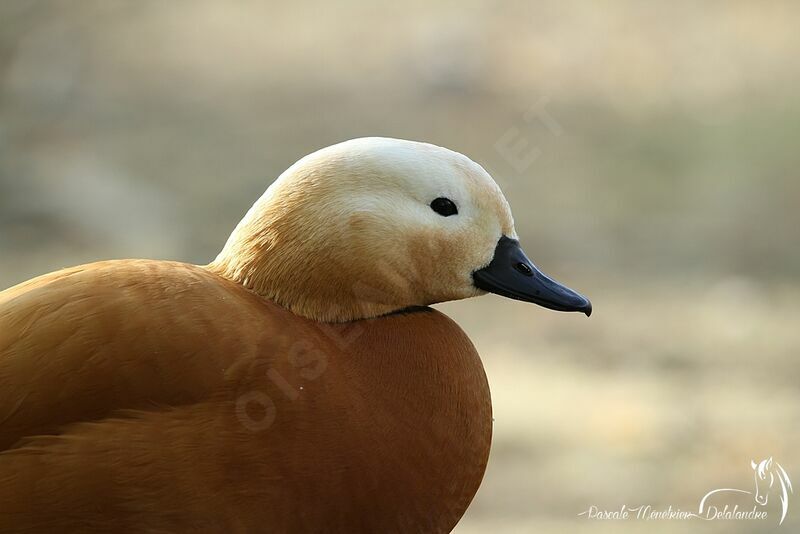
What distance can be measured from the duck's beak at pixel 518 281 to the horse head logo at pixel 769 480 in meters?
2.30

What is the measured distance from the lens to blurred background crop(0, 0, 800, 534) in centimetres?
467

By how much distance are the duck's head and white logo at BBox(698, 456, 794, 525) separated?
8.11 feet

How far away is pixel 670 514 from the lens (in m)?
4.12

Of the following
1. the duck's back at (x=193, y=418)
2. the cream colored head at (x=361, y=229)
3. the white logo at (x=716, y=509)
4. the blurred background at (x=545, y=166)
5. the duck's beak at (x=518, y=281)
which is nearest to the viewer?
the duck's back at (x=193, y=418)

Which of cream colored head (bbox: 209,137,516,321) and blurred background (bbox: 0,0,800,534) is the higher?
cream colored head (bbox: 209,137,516,321)

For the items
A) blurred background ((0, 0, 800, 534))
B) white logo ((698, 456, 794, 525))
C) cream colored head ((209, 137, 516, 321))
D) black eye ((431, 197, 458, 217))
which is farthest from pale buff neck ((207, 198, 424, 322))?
white logo ((698, 456, 794, 525))

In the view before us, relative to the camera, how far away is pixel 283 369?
73.1 inches

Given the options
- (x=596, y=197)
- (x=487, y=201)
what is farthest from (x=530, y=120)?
(x=487, y=201)

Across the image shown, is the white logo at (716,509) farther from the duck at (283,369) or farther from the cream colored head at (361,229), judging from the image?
the cream colored head at (361,229)

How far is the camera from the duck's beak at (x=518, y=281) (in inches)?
82.2

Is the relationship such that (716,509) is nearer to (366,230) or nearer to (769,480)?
(769,480)

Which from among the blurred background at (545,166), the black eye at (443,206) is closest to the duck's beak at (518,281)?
the black eye at (443,206)

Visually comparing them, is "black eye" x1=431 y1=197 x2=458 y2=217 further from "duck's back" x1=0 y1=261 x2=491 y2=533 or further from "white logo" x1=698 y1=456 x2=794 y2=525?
"white logo" x1=698 y1=456 x2=794 y2=525

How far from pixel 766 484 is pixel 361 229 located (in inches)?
112
